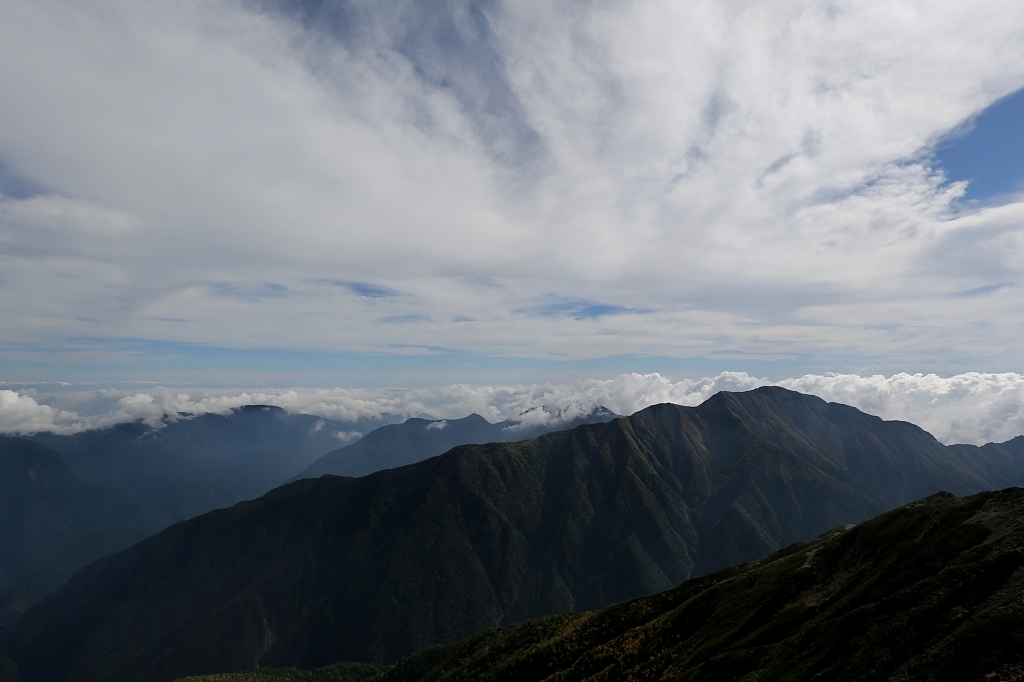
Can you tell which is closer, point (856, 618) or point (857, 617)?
point (856, 618)

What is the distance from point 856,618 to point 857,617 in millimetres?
276

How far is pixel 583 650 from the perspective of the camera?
421 feet

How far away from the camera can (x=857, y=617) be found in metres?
70.2

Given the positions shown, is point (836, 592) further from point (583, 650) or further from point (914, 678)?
point (583, 650)

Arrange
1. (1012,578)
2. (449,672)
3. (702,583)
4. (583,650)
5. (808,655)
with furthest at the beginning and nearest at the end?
(449,672)
(702,583)
(583,650)
(808,655)
(1012,578)

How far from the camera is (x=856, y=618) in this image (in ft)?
230

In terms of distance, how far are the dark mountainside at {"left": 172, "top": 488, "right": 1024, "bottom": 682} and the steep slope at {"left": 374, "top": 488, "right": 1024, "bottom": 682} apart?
0.21 metres

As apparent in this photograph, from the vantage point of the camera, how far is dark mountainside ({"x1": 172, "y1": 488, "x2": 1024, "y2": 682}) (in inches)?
2092

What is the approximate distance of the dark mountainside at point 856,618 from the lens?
174 feet

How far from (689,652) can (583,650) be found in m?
43.9

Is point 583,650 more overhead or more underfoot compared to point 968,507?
more underfoot

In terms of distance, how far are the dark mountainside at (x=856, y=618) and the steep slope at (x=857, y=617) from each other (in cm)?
21

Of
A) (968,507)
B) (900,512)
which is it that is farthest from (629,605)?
(968,507)

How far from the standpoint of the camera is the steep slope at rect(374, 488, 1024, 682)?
53.2 m
